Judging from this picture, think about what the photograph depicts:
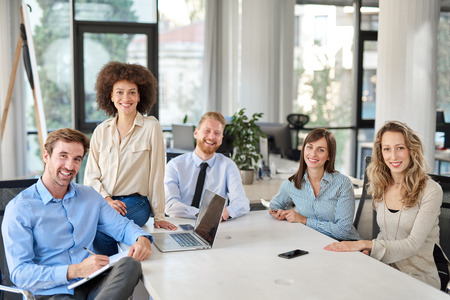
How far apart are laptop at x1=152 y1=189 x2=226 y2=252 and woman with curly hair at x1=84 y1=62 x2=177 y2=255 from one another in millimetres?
184

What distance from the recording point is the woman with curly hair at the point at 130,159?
281cm

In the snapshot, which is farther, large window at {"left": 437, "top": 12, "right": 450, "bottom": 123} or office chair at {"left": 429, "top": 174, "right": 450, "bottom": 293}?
large window at {"left": 437, "top": 12, "right": 450, "bottom": 123}

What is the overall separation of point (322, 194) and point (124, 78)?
1248 mm

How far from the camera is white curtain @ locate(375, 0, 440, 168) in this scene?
5773mm

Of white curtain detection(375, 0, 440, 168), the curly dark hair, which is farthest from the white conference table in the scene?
white curtain detection(375, 0, 440, 168)

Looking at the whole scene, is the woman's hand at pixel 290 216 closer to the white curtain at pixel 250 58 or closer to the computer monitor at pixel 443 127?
the computer monitor at pixel 443 127

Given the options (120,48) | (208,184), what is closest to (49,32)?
(120,48)

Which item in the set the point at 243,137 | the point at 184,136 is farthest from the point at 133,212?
the point at 184,136

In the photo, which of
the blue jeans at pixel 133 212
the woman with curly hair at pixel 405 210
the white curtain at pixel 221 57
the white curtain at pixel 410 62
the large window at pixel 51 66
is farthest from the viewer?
the white curtain at pixel 221 57

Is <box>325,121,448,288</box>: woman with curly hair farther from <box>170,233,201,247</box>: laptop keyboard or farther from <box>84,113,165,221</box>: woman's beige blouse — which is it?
<box>84,113,165,221</box>: woman's beige blouse

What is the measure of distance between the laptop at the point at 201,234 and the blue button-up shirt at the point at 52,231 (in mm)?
153

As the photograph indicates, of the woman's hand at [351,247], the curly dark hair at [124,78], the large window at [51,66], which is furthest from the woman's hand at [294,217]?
the large window at [51,66]

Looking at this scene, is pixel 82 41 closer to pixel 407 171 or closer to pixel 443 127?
pixel 443 127

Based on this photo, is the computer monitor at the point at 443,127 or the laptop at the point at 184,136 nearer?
the laptop at the point at 184,136
